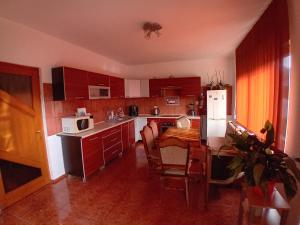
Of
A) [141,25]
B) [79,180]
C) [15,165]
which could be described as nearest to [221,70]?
[141,25]

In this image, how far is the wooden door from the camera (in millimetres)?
2309

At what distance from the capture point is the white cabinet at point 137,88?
523 centimetres

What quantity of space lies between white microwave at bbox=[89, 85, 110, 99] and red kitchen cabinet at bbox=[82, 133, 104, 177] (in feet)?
2.98

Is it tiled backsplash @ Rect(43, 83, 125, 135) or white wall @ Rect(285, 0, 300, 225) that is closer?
white wall @ Rect(285, 0, 300, 225)

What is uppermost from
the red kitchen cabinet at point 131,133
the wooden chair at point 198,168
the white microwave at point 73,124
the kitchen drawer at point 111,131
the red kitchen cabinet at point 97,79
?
the red kitchen cabinet at point 97,79

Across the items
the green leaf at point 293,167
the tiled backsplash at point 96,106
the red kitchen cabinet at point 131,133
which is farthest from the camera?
the red kitchen cabinet at point 131,133

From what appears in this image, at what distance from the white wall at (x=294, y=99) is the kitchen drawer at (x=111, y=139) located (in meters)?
2.98

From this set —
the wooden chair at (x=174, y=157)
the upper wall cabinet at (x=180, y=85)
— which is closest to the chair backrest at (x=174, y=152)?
the wooden chair at (x=174, y=157)

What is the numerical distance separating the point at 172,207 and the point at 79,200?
1347 mm

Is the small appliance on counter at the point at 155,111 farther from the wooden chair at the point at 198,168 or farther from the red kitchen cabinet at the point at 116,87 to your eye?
the wooden chair at the point at 198,168

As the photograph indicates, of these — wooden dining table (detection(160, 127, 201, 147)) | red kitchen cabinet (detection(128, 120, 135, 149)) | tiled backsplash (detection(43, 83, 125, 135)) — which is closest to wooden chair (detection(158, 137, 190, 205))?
wooden dining table (detection(160, 127, 201, 147))

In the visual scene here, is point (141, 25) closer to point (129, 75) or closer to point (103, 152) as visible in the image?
point (103, 152)

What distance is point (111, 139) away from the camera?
147 inches

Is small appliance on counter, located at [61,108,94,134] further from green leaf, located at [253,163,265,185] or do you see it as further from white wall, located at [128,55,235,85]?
white wall, located at [128,55,235,85]
